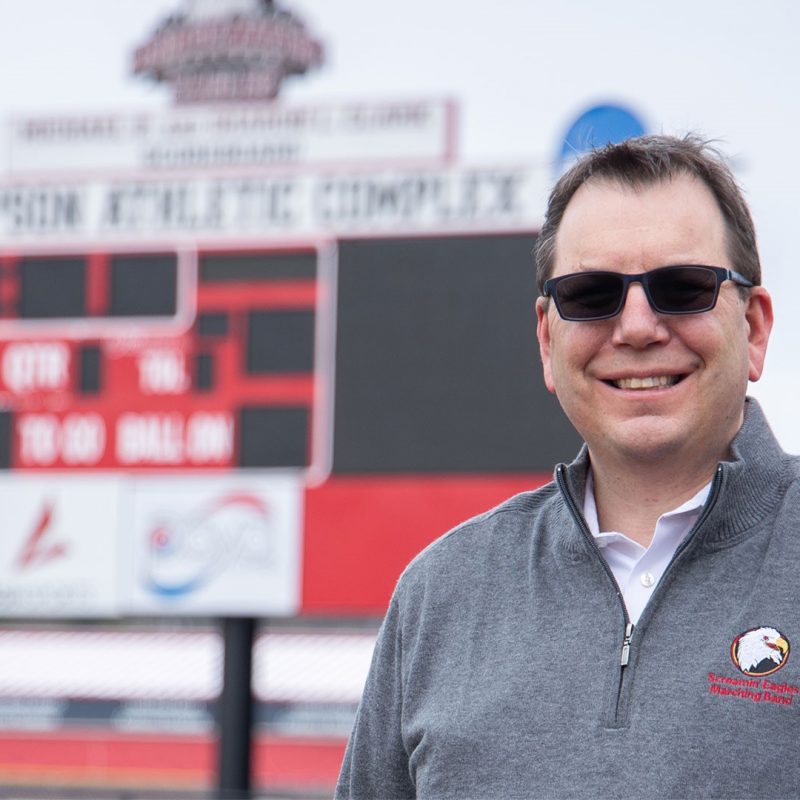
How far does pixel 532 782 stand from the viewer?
3.29 feet

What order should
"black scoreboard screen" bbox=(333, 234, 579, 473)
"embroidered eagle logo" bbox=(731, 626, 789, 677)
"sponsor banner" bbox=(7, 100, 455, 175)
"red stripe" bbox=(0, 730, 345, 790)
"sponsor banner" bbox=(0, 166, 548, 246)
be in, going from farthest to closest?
"red stripe" bbox=(0, 730, 345, 790)
"sponsor banner" bbox=(7, 100, 455, 175)
"sponsor banner" bbox=(0, 166, 548, 246)
"black scoreboard screen" bbox=(333, 234, 579, 473)
"embroidered eagle logo" bbox=(731, 626, 789, 677)

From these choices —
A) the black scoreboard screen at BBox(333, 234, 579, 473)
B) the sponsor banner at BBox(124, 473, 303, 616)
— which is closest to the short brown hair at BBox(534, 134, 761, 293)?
the black scoreboard screen at BBox(333, 234, 579, 473)

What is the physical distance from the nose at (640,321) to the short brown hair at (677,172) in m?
0.07

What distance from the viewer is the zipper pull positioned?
997mm

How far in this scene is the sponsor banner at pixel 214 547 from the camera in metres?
5.77

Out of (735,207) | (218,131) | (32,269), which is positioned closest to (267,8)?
(218,131)

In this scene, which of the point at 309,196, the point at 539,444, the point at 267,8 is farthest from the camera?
the point at 267,8

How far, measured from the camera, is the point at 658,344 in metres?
1.07

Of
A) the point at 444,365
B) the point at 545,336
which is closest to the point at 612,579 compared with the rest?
the point at 545,336

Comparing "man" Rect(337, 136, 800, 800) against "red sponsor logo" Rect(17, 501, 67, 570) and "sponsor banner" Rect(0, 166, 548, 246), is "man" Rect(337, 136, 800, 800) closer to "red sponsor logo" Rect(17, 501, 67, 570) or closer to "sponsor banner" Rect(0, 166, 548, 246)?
"sponsor banner" Rect(0, 166, 548, 246)

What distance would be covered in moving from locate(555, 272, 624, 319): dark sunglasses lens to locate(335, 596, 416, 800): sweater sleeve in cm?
28

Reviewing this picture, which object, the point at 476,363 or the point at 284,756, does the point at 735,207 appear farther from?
the point at 284,756

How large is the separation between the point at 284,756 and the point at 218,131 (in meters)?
2.77

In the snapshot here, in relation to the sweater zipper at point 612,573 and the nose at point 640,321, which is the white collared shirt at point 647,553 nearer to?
the sweater zipper at point 612,573
